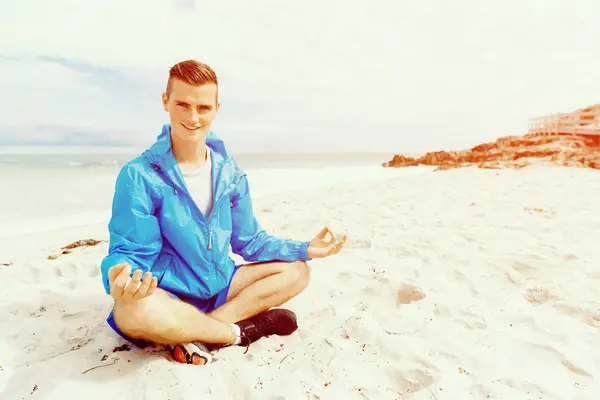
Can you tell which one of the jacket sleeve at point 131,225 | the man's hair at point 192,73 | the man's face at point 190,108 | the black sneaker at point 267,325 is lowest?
the black sneaker at point 267,325

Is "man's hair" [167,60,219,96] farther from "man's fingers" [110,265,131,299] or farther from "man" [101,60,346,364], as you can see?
"man's fingers" [110,265,131,299]

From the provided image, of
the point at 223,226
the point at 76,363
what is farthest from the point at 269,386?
the point at 76,363

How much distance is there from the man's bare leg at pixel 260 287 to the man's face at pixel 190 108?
87 cm

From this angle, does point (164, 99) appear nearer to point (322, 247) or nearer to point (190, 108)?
point (190, 108)

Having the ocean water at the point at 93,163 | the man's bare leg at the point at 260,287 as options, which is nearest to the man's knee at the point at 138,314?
the man's bare leg at the point at 260,287

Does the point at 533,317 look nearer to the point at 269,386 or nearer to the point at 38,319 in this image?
the point at 269,386

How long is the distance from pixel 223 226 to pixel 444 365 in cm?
134

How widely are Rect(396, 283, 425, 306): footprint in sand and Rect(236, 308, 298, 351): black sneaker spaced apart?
0.87m

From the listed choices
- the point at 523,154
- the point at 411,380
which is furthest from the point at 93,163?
the point at 411,380

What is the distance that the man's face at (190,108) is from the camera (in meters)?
2.02

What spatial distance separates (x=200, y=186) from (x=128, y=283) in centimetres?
65

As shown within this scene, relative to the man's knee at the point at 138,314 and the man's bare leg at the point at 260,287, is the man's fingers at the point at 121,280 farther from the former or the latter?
the man's bare leg at the point at 260,287

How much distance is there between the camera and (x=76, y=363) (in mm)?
2084

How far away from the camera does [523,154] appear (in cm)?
1405
